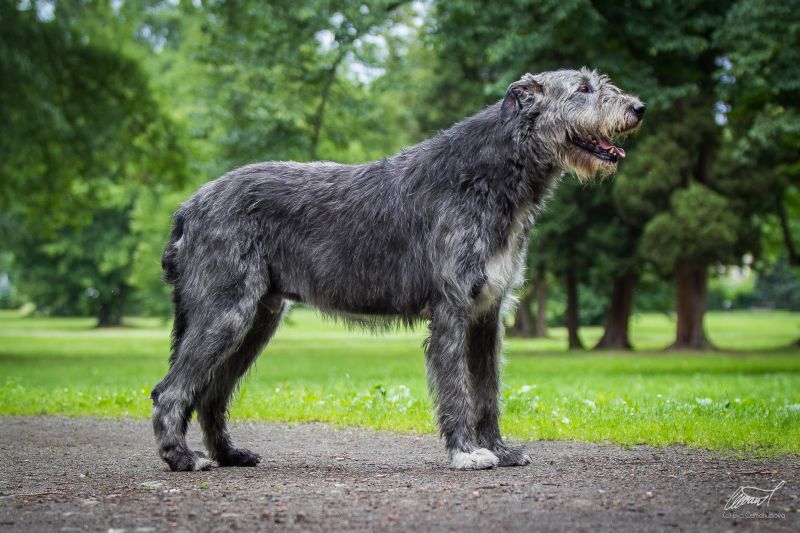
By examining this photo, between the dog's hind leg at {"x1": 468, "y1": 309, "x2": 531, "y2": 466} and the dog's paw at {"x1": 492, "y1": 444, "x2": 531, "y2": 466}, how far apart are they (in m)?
0.03

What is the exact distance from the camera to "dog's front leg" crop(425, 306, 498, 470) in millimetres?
6395

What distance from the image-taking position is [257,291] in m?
6.78

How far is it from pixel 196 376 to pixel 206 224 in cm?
110

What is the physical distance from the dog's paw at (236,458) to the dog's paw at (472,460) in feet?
5.05

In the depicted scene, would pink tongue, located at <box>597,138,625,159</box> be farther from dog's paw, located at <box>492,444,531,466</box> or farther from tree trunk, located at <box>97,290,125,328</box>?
tree trunk, located at <box>97,290,125,328</box>

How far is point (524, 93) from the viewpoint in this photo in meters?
6.61

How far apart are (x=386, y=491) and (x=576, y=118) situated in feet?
9.10

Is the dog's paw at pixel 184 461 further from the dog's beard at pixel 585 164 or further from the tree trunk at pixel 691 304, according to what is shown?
the tree trunk at pixel 691 304

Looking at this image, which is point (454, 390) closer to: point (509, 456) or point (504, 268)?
point (509, 456)

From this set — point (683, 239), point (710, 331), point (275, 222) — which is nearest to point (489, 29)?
point (683, 239)

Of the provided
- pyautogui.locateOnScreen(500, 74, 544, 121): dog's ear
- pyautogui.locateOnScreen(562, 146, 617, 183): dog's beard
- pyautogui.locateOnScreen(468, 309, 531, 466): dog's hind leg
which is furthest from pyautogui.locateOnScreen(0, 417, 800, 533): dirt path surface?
pyautogui.locateOnScreen(500, 74, 544, 121): dog's ear

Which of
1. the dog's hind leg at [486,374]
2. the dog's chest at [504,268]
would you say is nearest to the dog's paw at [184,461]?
the dog's hind leg at [486,374]

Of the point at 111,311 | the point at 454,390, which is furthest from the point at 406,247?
the point at 111,311

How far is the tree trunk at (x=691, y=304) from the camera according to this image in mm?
24938
